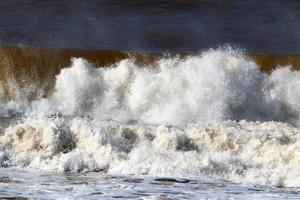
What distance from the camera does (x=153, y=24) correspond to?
27.0m

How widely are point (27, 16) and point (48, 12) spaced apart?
953mm

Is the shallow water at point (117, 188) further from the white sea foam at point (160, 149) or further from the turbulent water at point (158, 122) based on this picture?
the white sea foam at point (160, 149)

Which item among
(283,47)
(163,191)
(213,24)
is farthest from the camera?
(213,24)

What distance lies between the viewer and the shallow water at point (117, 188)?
37.6ft

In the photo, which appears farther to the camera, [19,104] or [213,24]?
[213,24]

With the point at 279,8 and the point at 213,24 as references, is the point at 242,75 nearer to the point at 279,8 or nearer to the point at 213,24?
the point at 213,24

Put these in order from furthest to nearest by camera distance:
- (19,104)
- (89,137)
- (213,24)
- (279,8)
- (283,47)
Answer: (279,8), (213,24), (283,47), (19,104), (89,137)

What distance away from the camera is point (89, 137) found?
1473 cm

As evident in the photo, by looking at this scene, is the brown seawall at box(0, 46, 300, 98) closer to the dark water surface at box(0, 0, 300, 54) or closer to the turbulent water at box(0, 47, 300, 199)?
the turbulent water at box(0, 47, 300, 199)

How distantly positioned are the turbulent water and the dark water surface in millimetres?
4084

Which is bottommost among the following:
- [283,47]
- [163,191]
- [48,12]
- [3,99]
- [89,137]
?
[163,191]

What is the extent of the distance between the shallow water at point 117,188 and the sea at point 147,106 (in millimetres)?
26

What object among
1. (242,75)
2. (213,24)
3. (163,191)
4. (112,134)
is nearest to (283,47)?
(213,24)

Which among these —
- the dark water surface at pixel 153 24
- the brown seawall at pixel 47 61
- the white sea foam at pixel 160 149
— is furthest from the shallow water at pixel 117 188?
the dark water surface at pixel 153 24
